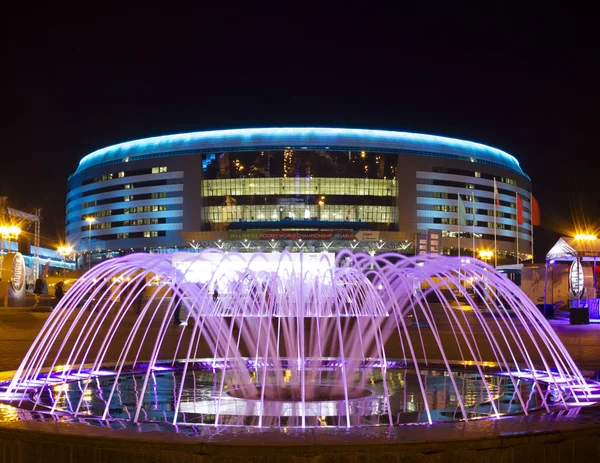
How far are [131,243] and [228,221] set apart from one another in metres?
18.5

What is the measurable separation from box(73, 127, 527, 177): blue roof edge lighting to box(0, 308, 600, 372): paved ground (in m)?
84.2

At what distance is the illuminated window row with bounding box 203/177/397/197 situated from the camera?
4582 inches

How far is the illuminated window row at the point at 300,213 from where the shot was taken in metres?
117

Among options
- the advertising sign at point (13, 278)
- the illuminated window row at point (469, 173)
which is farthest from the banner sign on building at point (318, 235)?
the advertising sign at point (13, 278)

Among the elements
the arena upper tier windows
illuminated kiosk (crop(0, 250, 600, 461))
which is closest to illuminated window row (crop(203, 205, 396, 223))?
the arena upper tier windows

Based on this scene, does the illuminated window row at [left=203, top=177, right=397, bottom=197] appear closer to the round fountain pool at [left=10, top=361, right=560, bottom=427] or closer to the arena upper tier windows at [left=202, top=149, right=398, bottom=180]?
the arena upper tier windows at [left=202, top=149, right=398, bottom=180]

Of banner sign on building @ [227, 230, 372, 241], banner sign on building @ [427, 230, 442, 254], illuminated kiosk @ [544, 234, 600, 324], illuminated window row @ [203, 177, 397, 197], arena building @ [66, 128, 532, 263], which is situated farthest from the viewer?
arena building @ [66, 128, 532, 263]

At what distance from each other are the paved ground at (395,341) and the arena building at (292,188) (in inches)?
3054

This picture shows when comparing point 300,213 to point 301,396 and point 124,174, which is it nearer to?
point 124,174

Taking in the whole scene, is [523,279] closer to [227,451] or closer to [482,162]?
[227,451]

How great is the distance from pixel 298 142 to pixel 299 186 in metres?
7.06

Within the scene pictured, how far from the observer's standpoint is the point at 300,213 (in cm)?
11706

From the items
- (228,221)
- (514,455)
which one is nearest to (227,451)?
(514,455)

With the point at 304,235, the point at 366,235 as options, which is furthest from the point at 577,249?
the point at 304,235
